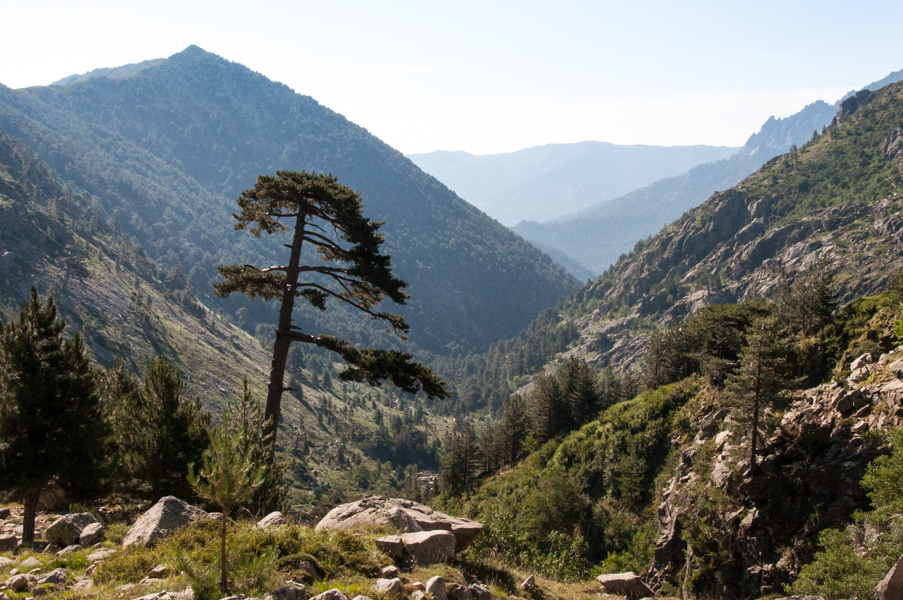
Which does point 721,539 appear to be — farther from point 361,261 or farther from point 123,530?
point 123,530

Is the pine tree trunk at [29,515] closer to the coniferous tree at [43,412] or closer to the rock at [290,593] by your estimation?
the coniferous tree at [43,412]

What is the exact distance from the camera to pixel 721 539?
29.3m

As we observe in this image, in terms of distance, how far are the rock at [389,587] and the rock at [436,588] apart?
0.64m

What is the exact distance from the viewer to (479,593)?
11.6m

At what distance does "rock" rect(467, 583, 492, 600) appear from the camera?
1151cm

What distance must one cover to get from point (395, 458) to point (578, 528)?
6109 inches

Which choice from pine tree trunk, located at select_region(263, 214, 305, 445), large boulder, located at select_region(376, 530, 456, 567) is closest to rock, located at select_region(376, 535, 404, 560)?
large boulder, located at select_region(376, 530, 456, 567)

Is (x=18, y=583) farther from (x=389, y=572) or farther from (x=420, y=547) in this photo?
(x=420, y=547)

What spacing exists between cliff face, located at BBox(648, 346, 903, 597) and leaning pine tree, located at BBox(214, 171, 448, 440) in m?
19.3

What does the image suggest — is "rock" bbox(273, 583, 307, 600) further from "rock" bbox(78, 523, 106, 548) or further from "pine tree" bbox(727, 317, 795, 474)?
"pine tree" bbox(727, 317, 795, 474)

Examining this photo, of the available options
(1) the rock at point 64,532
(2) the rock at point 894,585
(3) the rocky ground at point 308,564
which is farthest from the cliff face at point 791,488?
(1) the rock at point 64,532

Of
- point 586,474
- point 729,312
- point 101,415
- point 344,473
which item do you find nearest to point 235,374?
point 344,473

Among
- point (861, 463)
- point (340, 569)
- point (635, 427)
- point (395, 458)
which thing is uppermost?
point (340, 569)

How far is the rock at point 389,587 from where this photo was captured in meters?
9.84
